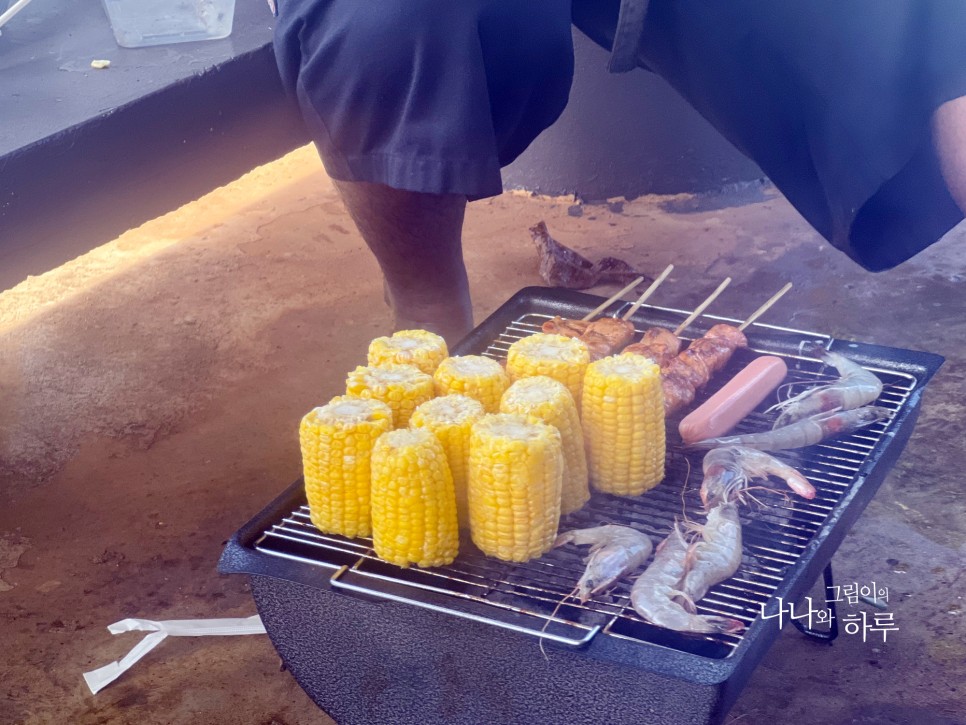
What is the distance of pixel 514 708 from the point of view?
178cm

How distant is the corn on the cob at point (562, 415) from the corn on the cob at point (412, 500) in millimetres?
202

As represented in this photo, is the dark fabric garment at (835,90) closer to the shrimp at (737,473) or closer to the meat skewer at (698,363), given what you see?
the meat skewer at (698,363)

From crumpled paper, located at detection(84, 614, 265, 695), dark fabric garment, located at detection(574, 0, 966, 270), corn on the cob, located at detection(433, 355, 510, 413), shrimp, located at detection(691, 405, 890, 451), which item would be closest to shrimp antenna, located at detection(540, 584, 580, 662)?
corn on the cob, located at detection(433, 355, 510, 413)

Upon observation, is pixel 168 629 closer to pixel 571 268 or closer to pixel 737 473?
pixel 737 473

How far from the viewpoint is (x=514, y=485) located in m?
1.80

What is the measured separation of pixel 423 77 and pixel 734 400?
3.35 ft

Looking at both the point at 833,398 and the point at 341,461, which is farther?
the point at 833,398

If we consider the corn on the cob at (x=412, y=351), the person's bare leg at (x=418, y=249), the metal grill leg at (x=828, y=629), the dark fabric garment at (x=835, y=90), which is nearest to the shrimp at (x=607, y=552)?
the corn on the cob at (x=412, y=351)

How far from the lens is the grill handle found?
162 cm

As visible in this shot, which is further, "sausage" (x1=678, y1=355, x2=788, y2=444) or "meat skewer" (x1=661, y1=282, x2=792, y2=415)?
"meat skewer" (x1=661, y1=282, x2=792, y2=415)

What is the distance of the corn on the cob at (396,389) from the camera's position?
207cm

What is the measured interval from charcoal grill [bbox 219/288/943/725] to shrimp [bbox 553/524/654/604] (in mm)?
26

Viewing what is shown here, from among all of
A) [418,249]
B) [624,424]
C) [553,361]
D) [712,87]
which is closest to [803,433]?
[624,424]

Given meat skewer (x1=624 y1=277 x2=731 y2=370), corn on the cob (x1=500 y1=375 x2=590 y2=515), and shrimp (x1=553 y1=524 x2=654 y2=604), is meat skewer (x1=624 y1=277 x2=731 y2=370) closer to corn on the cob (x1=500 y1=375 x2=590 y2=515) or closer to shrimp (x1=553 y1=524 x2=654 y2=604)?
corn on the cob (x1=500 y1=375 x2=590 y2=515)
